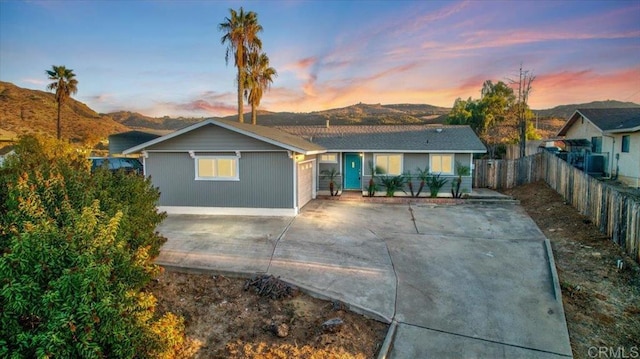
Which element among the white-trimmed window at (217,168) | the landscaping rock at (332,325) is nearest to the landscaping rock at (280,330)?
the landscaping rock at (332,325)

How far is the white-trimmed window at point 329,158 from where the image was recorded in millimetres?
16672

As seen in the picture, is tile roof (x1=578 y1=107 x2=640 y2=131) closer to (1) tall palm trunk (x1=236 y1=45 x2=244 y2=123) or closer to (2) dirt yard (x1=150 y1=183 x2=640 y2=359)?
(2) dirt yard (x1=150 y1=183 x2=640 y2=359)

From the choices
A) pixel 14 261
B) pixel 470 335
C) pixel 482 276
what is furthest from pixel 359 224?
pixel 14 261

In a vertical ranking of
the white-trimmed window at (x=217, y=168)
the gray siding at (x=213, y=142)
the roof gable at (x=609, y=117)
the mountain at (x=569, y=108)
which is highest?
the mountain at (x=569, y=108)

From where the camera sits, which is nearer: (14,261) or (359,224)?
(14,261)

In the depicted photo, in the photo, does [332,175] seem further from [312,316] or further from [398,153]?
[312,316]

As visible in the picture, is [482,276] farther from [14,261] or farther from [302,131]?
[302,131]

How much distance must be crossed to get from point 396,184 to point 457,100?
2334cm

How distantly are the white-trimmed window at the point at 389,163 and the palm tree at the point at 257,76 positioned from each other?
9.99 metres

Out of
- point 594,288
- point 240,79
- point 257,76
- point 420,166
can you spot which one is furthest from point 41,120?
point 594,288

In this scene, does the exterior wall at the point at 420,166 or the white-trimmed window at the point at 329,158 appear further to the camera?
the white-trimmed window at the point at 329,158

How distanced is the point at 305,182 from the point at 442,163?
7.26 m

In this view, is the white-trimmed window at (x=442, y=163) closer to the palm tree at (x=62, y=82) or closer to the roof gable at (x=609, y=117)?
the roof gable at (x=609, y=117)

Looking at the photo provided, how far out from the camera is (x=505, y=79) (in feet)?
88.0
